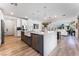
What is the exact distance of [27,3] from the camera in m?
3.27

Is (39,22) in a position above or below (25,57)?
above

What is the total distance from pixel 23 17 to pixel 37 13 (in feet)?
1.48

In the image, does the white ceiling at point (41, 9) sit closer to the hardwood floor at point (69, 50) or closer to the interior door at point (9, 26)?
the interior door at point (9, 26)

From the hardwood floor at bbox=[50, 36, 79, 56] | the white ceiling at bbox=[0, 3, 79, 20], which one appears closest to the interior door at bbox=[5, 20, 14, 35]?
the white ceiling at bbox=[0, 3, 79, 20]

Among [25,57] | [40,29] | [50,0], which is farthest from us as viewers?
[40,29]

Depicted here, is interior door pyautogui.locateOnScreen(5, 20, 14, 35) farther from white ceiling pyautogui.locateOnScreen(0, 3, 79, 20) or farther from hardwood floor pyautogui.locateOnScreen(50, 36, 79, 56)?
hardwood floor pyautogui.locateOnScreen(50, 36, 79, 56)

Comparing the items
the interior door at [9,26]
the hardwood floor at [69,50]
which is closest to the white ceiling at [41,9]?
the interior door at [9,26]

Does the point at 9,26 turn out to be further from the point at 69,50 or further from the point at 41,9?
the point at 69,50

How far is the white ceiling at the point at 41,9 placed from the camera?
3260mm

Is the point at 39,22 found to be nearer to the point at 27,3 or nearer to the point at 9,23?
the point at 27,3

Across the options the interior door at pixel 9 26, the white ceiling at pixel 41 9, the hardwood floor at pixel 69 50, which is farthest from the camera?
the hardwood floor at pixel 69 50

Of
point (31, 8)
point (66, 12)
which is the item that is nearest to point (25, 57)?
point (31, 8)

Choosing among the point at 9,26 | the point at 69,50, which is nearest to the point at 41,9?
the point at 9,26

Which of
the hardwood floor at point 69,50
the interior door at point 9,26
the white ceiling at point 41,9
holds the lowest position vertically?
the hardwood floor at point 69,50
